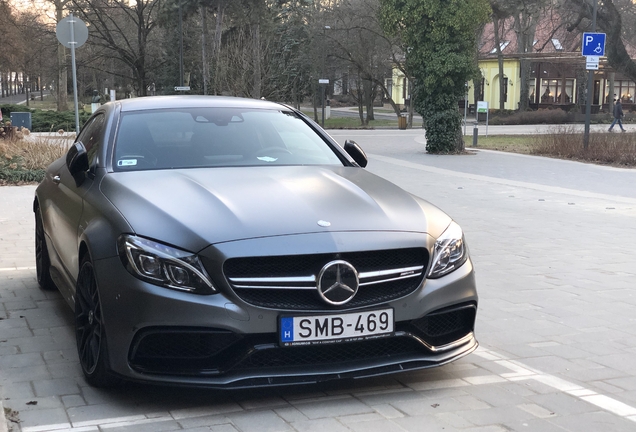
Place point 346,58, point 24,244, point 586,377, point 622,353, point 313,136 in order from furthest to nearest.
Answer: point 346,58 → point 24,244 → point 313,136 → point 622,353 → point 586,377

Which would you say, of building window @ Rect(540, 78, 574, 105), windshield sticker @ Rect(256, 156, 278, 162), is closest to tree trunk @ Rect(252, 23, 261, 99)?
building window @ Rect(540, 78, 574, 105)

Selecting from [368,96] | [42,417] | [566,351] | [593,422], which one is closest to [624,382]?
[566,351]

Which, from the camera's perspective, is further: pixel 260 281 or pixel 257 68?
pixel 257 68

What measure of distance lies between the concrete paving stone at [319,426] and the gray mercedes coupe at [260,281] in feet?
0.64

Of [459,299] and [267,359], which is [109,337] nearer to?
[267,359]

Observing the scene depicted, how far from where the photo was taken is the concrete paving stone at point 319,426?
12.2ft

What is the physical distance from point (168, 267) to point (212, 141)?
1.62 m

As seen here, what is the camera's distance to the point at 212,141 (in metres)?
5.24

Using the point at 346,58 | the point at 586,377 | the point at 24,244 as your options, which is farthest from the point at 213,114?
the point at 346,58

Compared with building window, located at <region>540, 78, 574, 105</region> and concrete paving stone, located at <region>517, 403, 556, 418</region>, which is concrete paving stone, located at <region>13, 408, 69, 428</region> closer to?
concrete paving stone, located at <region>517, 403, 556, 418</region>

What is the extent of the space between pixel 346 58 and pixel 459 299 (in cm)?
5075

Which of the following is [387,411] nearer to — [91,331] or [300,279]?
[300,279]

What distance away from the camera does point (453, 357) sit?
4.25 metres

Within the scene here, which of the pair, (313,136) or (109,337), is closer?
(109,337)
